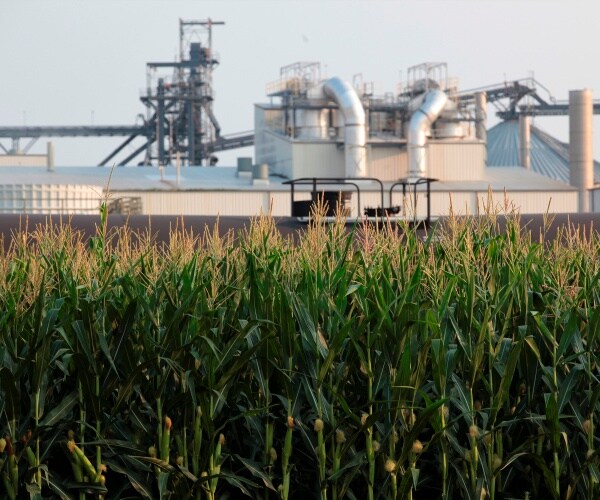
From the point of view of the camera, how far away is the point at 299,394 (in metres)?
6.98

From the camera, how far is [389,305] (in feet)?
23.0

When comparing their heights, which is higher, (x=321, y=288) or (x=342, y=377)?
(x=321, y=288)

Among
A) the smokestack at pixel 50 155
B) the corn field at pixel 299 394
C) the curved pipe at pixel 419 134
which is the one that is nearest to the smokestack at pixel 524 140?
the curved pipe at pixel 419 134

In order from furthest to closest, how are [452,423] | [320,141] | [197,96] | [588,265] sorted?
[197,96]
[320,141]
[588,265]
[452,423]

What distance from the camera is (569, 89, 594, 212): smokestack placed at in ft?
199

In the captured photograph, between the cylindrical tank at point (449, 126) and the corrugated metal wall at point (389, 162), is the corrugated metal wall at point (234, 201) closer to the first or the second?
the corrugated metal wall at point (389, 162)

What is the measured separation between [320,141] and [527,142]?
19.2 meters

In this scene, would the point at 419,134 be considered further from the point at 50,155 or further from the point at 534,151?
the point at 534,151

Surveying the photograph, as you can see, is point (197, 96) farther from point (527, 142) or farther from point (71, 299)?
point (71, 299)

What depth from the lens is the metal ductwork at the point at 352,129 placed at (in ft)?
176

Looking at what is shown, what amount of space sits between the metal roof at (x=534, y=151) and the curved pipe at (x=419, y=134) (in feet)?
66.0

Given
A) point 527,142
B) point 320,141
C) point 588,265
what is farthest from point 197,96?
point 588,265

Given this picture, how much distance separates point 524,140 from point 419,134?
16.7 meters

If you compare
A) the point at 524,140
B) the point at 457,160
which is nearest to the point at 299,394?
the point at 457,160
